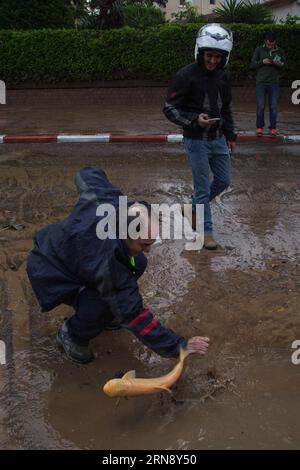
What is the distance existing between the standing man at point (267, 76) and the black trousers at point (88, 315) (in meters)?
6.83

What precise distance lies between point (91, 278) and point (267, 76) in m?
7.44

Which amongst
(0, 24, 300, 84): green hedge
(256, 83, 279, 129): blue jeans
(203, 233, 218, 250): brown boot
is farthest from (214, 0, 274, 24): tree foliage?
(203, 233, 218, 250): brown boot

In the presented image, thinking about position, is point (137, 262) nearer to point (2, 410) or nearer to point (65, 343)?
point (65, 343)

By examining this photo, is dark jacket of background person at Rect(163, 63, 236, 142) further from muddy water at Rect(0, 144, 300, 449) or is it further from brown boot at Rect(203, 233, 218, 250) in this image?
muddy water at Rect(0, 144, 300, 449)

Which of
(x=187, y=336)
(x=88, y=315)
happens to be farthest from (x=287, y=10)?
(x=88, y=315)

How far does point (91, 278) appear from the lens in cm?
279

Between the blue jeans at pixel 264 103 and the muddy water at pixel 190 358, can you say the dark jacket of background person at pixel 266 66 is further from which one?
the muddy water at pixel 190 358

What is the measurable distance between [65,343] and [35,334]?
38 centimetres

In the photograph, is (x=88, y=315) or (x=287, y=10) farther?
(x=287, y=10)

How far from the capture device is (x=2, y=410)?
2.85m

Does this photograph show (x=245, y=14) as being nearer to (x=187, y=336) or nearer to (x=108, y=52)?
(x=108, y=52)

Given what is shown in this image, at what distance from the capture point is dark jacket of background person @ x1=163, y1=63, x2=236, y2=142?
4.45 metres
